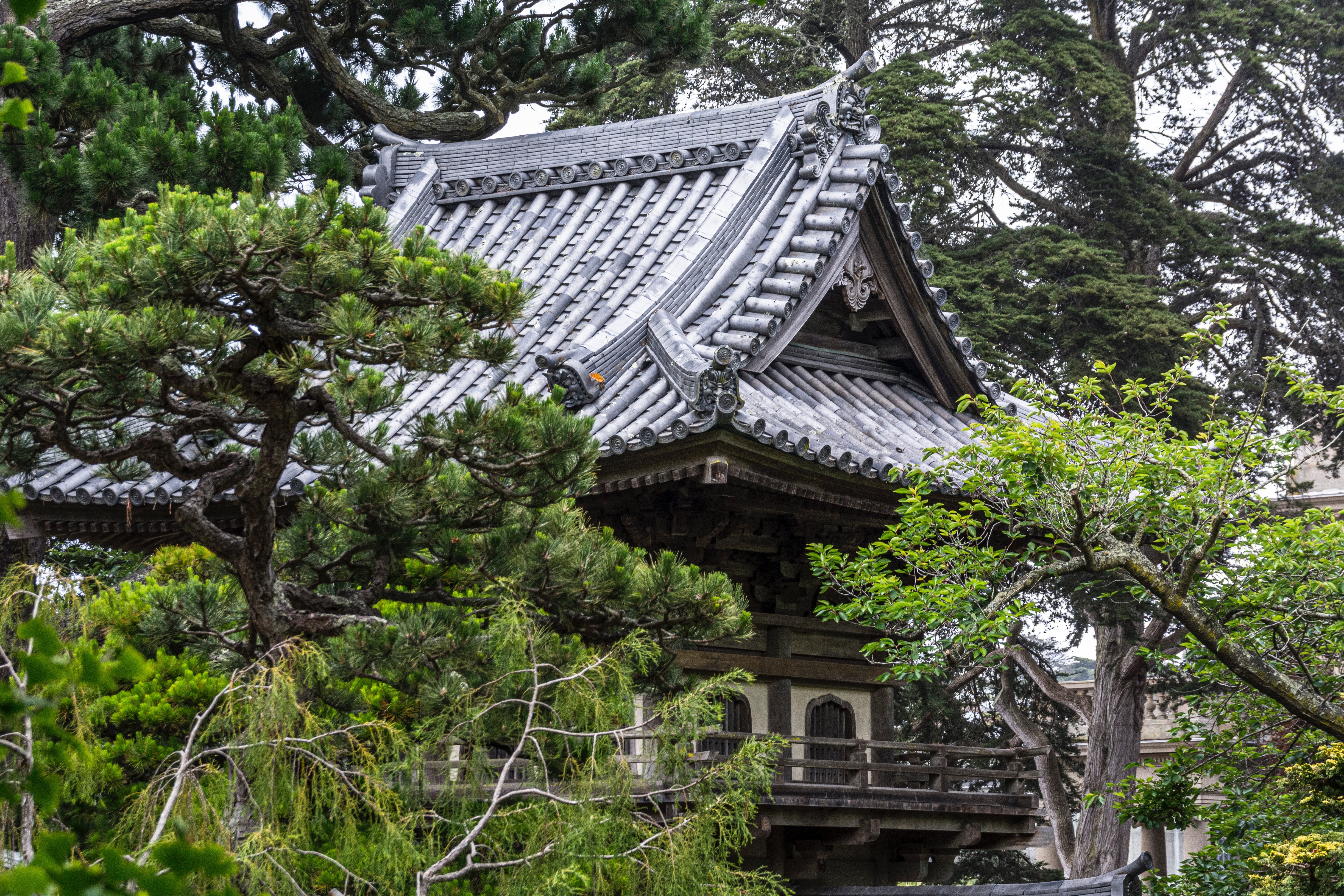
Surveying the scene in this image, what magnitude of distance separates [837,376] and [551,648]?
4775 millimetres

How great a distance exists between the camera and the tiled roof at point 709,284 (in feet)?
28.3

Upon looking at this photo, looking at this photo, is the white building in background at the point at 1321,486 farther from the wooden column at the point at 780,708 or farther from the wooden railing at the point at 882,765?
the wooden column at the point at 780,708

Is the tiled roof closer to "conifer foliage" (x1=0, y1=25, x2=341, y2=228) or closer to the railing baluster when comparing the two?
"conifer foliage" (x1=0, y1=25, x2=341, y2=228)

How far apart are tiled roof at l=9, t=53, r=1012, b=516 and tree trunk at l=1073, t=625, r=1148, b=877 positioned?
8840 mm

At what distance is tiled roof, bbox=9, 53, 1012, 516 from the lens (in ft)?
28.3

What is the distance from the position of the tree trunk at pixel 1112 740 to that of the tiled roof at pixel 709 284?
884cm

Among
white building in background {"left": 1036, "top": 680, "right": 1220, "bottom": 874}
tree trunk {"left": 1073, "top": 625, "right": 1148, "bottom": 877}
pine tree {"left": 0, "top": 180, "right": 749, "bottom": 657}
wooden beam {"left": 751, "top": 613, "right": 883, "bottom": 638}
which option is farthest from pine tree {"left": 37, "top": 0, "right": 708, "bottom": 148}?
white building in background {"left": 1036, "top": 680, "right": 1220, "bottom": 874}

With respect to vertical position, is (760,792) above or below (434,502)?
below

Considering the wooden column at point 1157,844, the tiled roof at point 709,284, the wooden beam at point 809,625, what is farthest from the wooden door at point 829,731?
the wooden column at point 1157,844

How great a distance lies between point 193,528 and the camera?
19.2 feet

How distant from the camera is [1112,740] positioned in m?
18.9

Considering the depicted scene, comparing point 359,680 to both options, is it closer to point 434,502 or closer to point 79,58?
point 434,502

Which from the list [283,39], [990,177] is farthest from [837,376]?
[990,177]

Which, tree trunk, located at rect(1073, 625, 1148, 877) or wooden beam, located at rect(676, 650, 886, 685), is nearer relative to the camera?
wooden beam, located at rect(676, 650, 886, 685)
